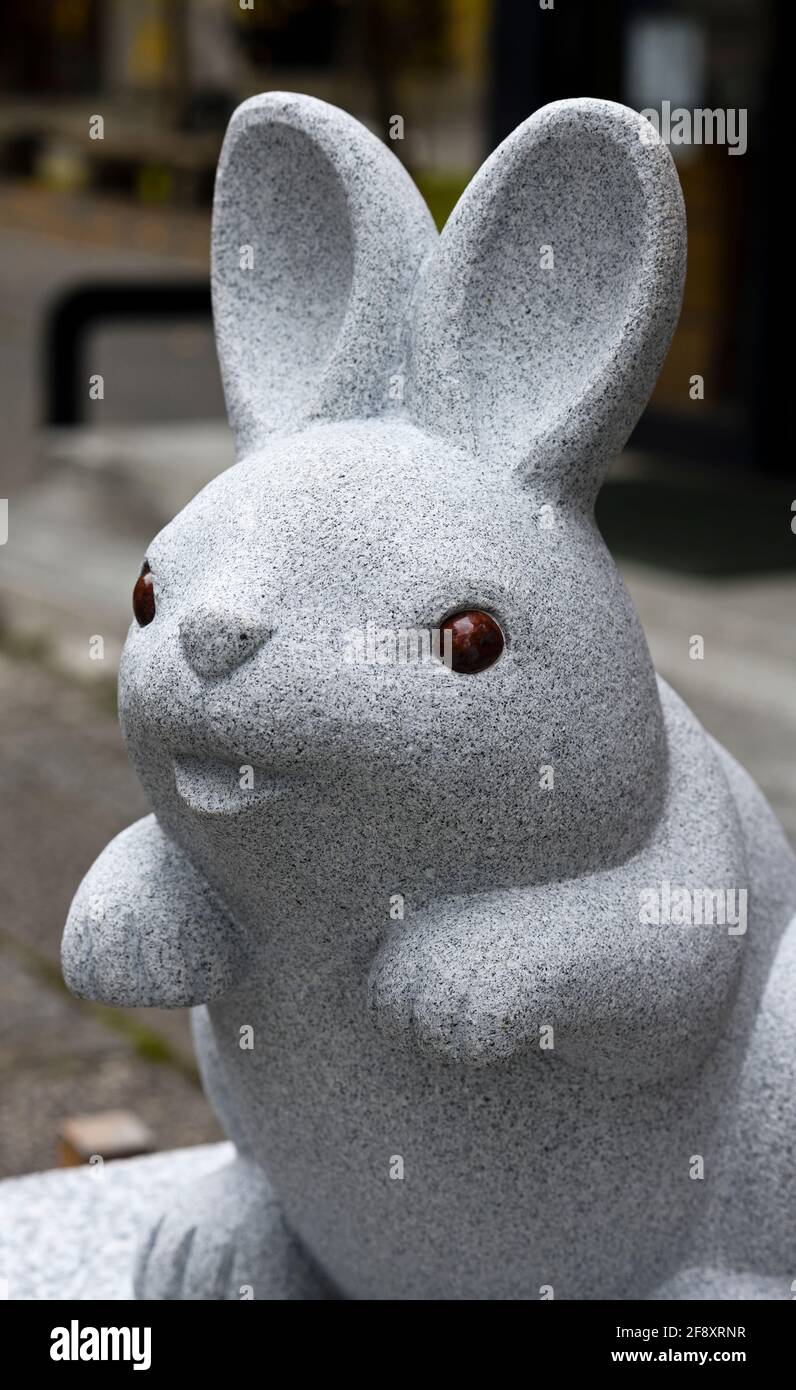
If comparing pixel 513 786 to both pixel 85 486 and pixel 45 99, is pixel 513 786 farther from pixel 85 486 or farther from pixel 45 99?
pixel 45 99

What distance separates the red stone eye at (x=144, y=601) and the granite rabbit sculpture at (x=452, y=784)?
13 mm

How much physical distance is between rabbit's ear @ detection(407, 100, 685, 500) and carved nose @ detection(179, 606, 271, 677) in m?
0.45

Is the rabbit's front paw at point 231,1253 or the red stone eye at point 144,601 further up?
the red stone eye at point 144,601

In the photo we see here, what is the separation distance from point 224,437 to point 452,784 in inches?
360

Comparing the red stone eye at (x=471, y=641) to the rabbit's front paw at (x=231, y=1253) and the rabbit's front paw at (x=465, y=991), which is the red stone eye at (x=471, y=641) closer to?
the rabbit's front paw at (x=465, y=991)

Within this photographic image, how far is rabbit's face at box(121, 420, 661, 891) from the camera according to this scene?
2514 mm

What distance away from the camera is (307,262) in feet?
9.82

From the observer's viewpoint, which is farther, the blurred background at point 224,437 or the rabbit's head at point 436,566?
the blurred background at point 224,437

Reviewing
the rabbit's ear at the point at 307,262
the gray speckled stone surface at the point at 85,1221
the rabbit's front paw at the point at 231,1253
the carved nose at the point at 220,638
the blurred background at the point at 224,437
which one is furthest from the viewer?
the blurred background at the point at 224,437

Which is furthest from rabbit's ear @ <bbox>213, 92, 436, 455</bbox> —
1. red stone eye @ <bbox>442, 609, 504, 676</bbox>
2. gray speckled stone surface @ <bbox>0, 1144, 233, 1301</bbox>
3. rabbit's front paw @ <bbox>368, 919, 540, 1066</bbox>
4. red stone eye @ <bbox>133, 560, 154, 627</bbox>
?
gray speckled stone surface @ <bbox>0, 1144, 233, 1301</bbox>

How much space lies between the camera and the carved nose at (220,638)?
250cm

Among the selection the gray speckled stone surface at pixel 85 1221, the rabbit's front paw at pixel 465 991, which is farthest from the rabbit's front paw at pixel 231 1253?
the rabbit's front paw at pixel 465 991

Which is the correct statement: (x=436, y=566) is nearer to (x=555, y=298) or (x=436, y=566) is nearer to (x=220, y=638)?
(x=220, y=638)

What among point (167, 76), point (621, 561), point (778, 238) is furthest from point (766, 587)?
point (167, 76)
